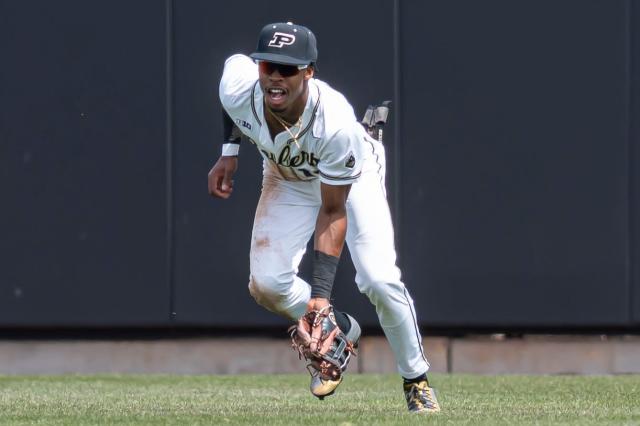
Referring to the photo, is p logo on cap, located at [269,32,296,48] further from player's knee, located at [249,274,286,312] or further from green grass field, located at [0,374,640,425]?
green grass field, located at [0,374,640,425]

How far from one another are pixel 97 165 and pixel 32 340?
121 centimetres

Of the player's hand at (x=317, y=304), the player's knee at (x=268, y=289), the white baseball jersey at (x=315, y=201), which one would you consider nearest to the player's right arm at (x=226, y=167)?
the white baseball jersey at (x=315, y=201)

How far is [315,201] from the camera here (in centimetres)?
725

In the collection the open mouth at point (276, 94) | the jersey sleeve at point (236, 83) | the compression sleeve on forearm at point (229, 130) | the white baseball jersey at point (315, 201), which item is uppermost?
the jersey sleeve at point (236, 83)

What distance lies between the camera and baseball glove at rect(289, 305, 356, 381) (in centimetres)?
625

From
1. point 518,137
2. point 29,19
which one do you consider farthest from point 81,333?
point 518,137

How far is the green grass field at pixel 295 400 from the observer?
21.5 ft

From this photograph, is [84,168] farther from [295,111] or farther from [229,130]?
[295,111]

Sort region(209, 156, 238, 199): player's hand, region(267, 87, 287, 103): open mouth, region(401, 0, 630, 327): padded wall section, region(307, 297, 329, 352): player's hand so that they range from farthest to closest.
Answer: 1. region(401, 0, 630, 327): padded wall section
2. region(209, 156, 238, 199): player's hand
3. region(267, 87, 287, 103): open mouth
4. region(307, 297, 329, 352): player's hand

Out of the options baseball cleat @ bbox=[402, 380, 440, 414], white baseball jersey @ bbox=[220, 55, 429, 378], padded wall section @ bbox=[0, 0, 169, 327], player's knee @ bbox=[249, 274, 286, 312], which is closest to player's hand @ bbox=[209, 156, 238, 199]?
white baseball jersey @ bbox=[220, 55, 429, 378]

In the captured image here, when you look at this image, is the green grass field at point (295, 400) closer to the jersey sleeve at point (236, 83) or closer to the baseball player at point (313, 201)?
the baseball player at point (313, 201)

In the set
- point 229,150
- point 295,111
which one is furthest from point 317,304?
point 229,150

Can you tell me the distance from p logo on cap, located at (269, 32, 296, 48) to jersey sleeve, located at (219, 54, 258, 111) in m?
0.53

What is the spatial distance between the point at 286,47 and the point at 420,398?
5.52 feet
